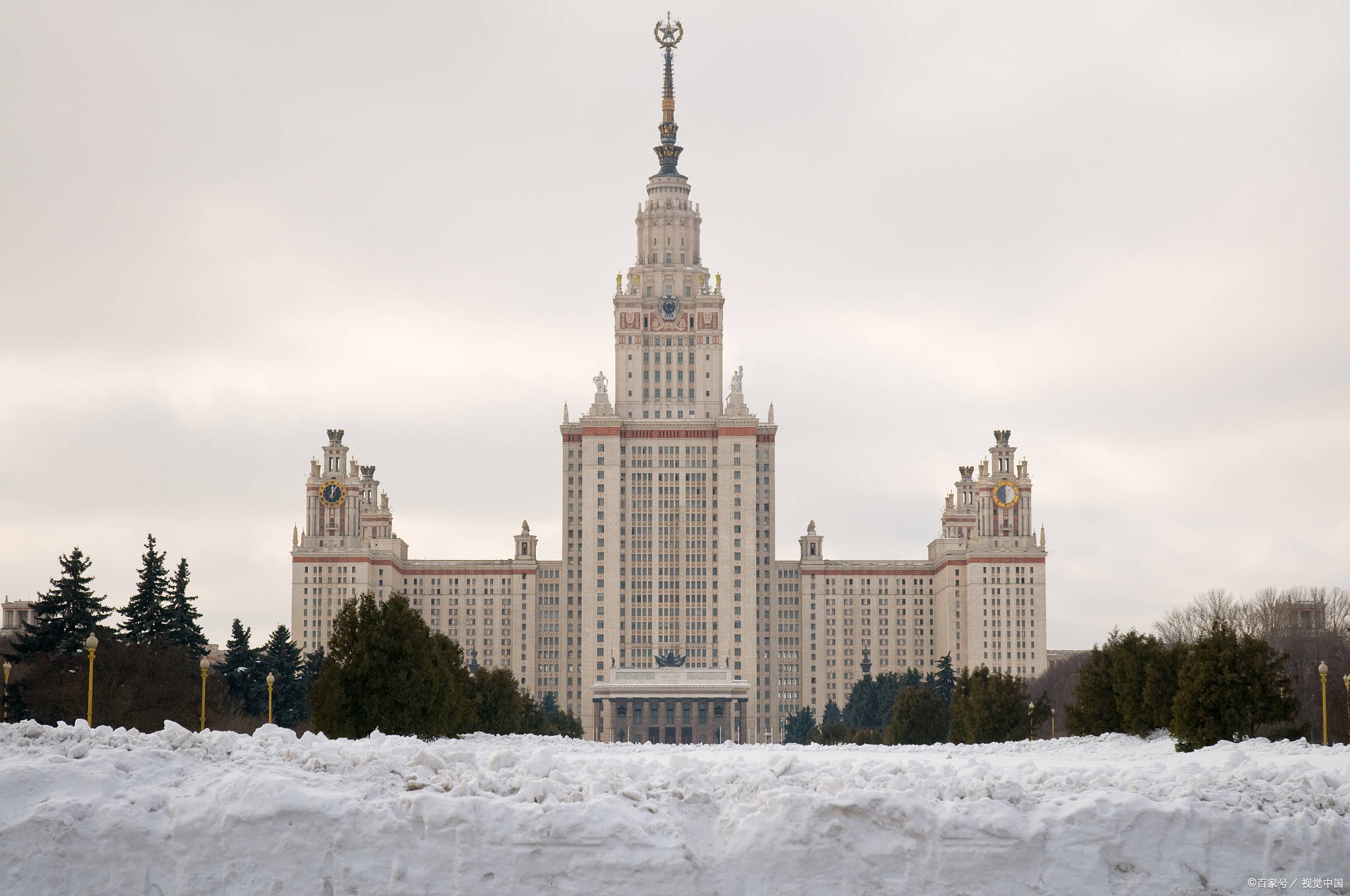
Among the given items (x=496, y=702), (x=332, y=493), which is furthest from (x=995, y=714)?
(x=332, y=493)

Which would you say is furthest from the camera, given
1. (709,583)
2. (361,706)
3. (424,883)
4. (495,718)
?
(709,583)

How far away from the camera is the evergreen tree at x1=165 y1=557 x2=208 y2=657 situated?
94812mm

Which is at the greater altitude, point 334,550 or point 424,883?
point 334,550

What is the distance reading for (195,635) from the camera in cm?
9662

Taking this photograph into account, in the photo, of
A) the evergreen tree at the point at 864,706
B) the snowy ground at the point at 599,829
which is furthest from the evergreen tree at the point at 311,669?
the snowy ground at the point at 599,829

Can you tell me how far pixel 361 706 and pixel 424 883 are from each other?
27683 mm

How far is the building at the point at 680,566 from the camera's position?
182m

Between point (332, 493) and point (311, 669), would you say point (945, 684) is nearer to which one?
point (311, 669)

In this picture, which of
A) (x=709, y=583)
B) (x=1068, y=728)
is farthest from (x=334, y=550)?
(x=1068, y=728)

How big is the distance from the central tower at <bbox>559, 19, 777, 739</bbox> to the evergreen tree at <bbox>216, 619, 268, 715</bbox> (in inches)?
3305

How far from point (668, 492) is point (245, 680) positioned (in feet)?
310

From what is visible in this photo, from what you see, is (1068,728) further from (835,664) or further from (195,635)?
(835,664)

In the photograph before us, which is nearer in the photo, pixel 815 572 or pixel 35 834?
pixel 35 834

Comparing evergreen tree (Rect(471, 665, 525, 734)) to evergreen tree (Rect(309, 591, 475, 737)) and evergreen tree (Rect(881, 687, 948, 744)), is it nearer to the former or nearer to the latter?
evergreen tree (Rect(881, 687, 948, 744))
